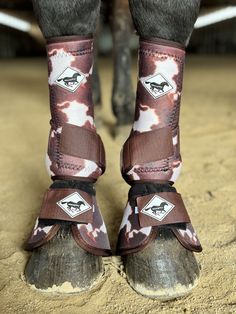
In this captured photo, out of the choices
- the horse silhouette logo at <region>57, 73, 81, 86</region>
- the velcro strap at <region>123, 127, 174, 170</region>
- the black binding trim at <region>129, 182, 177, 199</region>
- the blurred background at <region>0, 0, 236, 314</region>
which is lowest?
the blurred background at <region>0, 0, 236, 314</region>

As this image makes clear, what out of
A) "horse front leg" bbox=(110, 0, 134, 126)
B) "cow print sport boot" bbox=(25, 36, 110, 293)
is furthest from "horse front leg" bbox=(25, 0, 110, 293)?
"horse front leg" bbox=(110, 0, 134, 126)

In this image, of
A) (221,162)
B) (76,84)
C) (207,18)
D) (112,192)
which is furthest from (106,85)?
(76,84)

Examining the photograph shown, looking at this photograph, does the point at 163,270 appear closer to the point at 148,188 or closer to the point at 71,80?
the point at 148,188

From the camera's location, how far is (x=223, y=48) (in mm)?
3141

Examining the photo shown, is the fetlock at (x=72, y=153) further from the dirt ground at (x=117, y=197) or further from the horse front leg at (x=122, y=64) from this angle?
the horse front leg at (x=122, y=64)

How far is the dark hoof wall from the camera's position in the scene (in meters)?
0.54

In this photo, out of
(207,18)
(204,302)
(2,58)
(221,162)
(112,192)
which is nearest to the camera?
(204,302)

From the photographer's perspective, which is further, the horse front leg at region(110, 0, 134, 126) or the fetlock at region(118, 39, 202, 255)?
the horse front leg at region(110, 0, 134, 126)

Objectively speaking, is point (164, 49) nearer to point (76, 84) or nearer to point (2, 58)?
point (76, 84)

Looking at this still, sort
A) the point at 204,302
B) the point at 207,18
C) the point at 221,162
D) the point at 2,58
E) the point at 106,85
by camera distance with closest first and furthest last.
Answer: the point at 204,302 < the point at 221,162 < the point at 207,18 < the point at 106,85 < the point at 2,58

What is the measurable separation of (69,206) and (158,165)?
0.13 metres

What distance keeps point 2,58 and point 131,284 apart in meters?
2.66

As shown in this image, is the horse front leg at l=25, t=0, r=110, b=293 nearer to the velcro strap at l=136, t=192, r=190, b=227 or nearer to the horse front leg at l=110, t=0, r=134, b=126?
the velcro strap at l=136, t=192, r=190, b=227

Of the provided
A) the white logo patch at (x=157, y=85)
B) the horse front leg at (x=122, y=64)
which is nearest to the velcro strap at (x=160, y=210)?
the white logo patch at (x=157, y=85)
